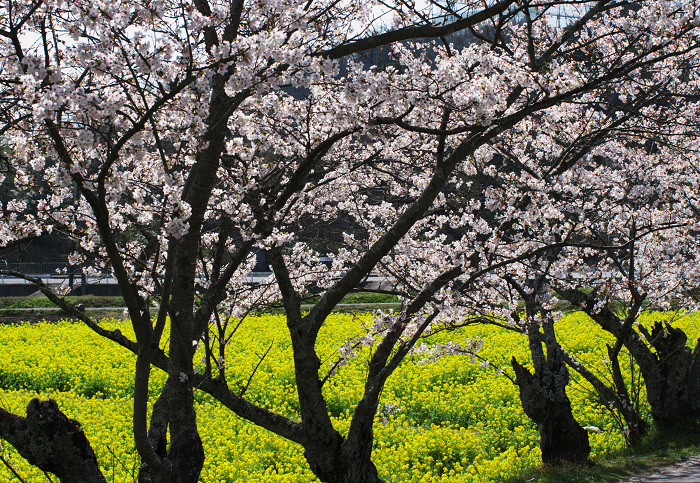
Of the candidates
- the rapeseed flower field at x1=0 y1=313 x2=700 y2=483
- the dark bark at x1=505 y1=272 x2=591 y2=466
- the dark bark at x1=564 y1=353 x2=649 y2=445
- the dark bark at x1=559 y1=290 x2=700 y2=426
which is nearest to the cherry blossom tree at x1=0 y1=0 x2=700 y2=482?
the rapeseed flower field at x1=0 y1=313 x2=700 y2=483

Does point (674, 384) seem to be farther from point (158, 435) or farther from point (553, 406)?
point (158, 435)

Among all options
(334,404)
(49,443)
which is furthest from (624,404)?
(49,443)

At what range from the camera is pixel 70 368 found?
13680mm

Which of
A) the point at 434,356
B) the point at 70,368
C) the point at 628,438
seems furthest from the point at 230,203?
the point at 70,368

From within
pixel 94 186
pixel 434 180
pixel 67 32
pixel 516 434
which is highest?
pixel 67 32

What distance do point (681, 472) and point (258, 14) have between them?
273 inches

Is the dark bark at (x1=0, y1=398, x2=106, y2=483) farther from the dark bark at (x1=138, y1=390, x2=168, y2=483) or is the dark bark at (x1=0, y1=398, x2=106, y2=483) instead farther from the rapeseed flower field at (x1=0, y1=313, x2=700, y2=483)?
the rapeseed flower field at (x1=0, y1=313, x2=700, y2=483)

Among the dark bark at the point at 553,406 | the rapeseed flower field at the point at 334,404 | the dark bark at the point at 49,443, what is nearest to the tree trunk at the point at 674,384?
the rapeseed flower field at the point at 334,404

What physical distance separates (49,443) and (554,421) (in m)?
5.69

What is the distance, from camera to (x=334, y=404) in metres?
11.2

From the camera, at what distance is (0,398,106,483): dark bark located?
3.69 m

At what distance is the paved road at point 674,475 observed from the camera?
6.82m

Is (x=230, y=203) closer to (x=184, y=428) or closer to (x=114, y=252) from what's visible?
(x=184, y=428)

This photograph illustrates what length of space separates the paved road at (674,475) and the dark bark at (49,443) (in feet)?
18.9
